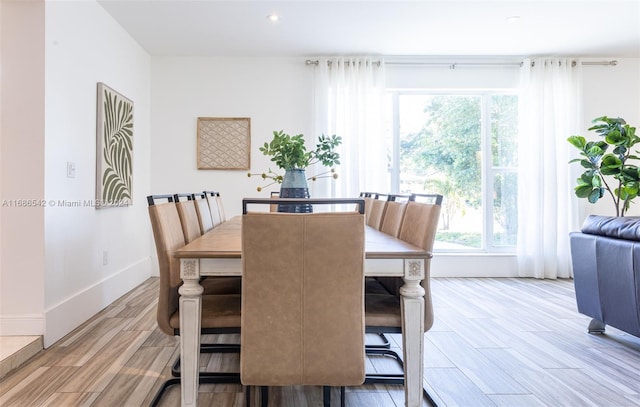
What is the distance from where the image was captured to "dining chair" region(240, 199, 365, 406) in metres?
1.15

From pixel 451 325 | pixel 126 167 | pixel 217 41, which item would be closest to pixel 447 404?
pixel 451 325

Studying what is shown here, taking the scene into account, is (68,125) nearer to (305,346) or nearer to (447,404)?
(305,346)

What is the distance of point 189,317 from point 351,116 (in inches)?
123

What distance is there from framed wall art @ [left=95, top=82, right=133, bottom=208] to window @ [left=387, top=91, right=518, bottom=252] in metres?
2.87

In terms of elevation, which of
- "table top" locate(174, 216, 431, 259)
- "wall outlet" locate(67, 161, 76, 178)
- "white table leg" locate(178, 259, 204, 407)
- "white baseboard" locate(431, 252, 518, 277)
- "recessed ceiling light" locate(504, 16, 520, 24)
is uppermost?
"recessed ceiling light" locate(504, 16, 520, 24)

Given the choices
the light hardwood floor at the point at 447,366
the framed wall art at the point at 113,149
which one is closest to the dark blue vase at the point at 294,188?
the light hardwood floor at the point at 447,366

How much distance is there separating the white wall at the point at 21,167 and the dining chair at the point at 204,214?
96 cm

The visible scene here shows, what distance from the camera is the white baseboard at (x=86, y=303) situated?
2.21 meters

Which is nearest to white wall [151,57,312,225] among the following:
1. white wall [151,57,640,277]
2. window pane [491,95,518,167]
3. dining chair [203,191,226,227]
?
white wall [151,57,640,277]

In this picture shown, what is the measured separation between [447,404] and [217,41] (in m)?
3.69

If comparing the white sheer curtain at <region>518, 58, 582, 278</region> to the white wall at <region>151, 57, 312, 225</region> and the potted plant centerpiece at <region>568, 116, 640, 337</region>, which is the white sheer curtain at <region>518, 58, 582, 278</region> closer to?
the potted plant centerpiece at <region>568, 116, 640, 337</region>

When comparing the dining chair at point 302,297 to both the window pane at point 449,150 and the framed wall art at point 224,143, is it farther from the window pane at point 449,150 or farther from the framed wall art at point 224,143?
the window pane at point 449,150

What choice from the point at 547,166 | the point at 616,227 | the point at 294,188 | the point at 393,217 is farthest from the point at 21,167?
the point at 547,166

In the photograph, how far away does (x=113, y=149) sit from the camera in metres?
3.08
